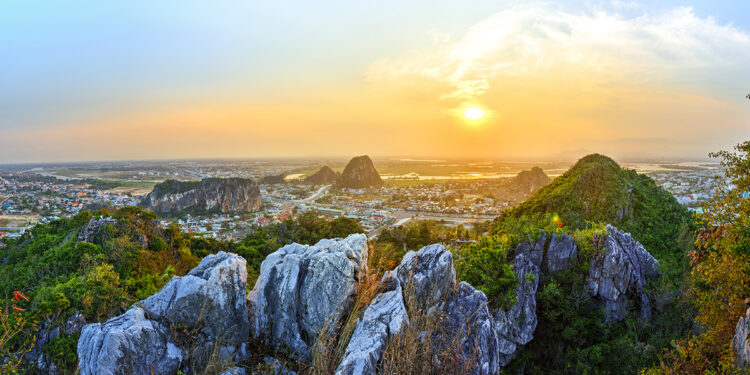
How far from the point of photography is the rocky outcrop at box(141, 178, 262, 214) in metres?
51.5

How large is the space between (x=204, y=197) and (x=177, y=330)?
2179 inches

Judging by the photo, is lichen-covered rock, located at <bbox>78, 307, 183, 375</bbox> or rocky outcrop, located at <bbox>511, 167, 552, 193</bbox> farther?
rocky outcrop, located at <bbox>511, 167, 552, 193</bbox>

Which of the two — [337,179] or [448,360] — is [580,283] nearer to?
[448,360]

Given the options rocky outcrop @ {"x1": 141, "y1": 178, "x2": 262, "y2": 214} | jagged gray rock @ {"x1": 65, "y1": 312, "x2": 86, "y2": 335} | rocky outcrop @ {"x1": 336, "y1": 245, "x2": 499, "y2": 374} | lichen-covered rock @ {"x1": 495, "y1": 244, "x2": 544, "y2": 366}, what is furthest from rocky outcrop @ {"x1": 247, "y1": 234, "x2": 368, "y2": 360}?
rocky outcrop @ {"x1": 141, "y1": 178, "x2": 262, "y2": 214}

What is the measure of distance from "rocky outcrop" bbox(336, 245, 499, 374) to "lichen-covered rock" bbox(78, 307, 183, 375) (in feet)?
11.4

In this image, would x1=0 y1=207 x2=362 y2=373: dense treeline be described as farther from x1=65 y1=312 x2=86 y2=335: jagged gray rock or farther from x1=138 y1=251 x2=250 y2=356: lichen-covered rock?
x1=138 y1=251 x2=250 y2=356: lichen-covered rock

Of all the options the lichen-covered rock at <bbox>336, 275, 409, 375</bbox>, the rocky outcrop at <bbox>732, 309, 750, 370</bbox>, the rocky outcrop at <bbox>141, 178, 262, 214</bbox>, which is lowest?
the rocky outcrop at <bbox>141, 178, 262, 214</bbox>

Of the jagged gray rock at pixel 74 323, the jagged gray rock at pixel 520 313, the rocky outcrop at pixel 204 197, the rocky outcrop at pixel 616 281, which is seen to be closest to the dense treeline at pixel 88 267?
the jagged gray rock at pixel 74 323

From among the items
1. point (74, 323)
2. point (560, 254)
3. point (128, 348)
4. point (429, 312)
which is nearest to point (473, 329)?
point (429, 312)

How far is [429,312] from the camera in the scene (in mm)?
5594

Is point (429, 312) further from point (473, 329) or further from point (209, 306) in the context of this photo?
point (209, 306)

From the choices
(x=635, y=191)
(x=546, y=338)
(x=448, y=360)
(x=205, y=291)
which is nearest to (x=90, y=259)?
(x=205, y=291)

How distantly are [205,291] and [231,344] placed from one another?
1.19 m

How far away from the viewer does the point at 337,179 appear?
92750 millimetres
